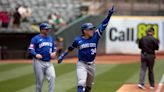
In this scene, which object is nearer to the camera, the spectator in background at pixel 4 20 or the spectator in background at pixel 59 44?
the spectator in background at pixel 59 44

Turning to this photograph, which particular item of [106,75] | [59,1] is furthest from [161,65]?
[59,1]

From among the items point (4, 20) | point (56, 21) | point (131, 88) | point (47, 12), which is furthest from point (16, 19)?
point (131, 88)

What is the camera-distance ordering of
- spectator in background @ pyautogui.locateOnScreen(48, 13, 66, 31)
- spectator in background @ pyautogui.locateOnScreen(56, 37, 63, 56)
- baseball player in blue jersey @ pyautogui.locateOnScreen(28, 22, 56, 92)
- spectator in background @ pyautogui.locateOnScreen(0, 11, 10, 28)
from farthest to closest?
spectator in background @ pyautogui.locateOnScreen(48, 13, 66, 31) < spectator in background @ pyautogui.locateOnScreen(0, 11, 10, 28) < spectator in background @ pyautogui.locateOnScreen(56, 37, 63, 56) < baseball player in blue jersey @ pyautogui.locateOnScreen(28, 22, 56, 92)

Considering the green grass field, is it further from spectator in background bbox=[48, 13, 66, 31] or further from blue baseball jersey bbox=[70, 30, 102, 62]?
spectator in background bbox=[48, 13, 66, 31]

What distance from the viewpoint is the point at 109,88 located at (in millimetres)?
13391

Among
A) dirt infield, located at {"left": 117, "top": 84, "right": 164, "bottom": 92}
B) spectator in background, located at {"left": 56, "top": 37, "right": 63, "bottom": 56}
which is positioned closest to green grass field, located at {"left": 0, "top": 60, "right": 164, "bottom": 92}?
dirt infield, located at {"left": 117, "top": 84, "right": 164, "bottom": 92}

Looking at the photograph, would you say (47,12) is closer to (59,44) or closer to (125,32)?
(59,44)

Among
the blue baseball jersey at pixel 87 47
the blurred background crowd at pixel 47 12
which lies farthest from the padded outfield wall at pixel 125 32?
the blue baseball jersey at pixel 87 47

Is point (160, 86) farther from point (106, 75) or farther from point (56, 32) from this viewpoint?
point (56, 32)

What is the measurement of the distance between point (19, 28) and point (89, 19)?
4.34 metres

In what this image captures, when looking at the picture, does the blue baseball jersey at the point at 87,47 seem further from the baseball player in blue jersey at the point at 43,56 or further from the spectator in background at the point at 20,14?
the spectator in background at the point at 20,14

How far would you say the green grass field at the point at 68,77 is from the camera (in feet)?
44.2

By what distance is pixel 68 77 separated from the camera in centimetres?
1620

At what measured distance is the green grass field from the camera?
13.5 metres
